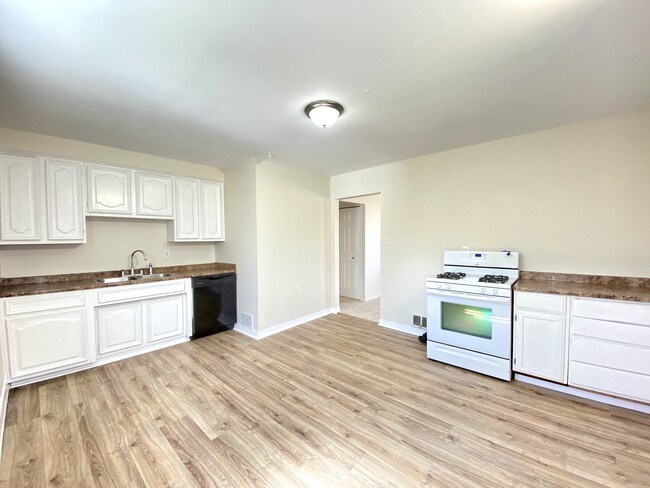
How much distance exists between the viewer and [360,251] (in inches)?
231

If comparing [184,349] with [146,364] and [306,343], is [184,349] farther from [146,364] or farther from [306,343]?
[306,343]

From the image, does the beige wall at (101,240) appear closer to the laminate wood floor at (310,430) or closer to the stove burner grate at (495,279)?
the laminate wood floor at (310,430)

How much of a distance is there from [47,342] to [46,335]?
7cm

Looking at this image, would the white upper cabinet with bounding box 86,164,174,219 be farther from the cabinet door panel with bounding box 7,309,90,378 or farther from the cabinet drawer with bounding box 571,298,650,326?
the cabinet drawer with bounding box 571,298,650,326

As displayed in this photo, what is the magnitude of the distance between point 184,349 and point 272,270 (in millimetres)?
1493

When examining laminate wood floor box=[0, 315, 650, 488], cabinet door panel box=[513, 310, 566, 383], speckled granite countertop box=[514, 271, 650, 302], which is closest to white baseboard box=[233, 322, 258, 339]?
laminate wood floor box=[0, 315, 650, 488]

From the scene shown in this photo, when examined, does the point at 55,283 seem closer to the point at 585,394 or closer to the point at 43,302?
Result: the point at 43,302

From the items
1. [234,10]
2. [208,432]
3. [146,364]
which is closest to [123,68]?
[234,10]

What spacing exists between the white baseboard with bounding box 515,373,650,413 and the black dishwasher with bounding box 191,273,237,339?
3.64 meters

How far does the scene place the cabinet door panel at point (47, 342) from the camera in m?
2.46

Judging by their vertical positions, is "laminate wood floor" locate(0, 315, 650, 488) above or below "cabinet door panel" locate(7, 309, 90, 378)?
below

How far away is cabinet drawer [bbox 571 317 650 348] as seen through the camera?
6.67 feet

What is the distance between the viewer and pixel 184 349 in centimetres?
335

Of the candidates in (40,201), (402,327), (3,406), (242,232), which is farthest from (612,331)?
(40,201)
